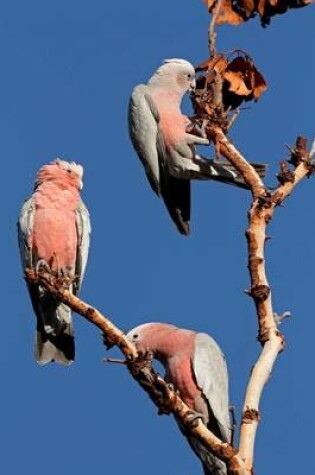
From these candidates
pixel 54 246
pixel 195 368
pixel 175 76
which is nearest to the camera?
pixel 195 368

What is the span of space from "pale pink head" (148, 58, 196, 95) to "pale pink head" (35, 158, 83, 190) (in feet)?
4.08

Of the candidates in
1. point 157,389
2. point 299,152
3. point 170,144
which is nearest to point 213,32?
point 299,152

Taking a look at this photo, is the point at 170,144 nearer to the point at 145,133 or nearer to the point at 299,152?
the point at 145,133

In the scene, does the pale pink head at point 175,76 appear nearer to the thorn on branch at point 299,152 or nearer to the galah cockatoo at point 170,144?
the galah cockatoo at point 170,144

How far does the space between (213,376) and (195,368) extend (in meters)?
0.17

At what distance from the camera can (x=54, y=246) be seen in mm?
8461

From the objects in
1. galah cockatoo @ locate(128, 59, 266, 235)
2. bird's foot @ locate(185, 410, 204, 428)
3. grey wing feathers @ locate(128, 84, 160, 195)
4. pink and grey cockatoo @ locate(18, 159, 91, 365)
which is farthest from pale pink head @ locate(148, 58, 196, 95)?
bird's foot @ locate(185, 410, 204, 428)

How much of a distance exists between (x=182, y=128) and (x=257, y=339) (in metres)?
3.84

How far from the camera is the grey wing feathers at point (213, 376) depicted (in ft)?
24.3

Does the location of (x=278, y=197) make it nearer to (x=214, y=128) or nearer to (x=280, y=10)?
(x=214, y=128)

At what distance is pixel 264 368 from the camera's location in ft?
17.2

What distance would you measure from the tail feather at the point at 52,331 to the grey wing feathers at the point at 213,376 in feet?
4.24

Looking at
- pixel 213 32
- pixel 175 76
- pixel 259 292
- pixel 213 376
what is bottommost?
pixel 259 292

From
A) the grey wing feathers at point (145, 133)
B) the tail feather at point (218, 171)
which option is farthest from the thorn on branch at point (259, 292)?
the grey wing feathers at point (145, 133)
